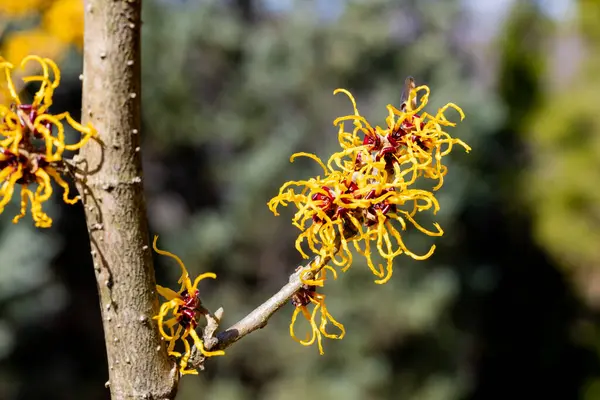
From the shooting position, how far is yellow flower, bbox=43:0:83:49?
1.97 metres

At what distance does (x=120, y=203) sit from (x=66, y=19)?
5.63 ft

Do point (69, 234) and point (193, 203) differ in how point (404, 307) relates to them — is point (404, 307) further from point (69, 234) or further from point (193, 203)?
point (69, 234)

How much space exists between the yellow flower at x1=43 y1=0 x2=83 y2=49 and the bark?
1.66 m

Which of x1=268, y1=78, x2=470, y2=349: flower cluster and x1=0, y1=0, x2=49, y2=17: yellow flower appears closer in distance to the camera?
x1=268, y1=78, x2=470, y2=349: flower cluster

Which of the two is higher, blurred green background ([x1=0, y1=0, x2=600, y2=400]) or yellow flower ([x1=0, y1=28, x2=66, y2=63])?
yellow flower ([x1=0, y1=28, x2=66, y2=63])

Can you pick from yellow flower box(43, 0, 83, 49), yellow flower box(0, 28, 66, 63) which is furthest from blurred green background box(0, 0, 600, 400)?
yellow flower box(43, 0, 83, 49)

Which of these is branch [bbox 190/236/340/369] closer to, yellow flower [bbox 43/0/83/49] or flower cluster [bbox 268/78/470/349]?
flower cluster [bbox 268/78/470/349]

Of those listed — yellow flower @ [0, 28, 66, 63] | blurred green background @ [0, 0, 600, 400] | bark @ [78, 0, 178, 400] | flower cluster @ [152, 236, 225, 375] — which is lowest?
blurred green background @ [0, 0, 600, 400]

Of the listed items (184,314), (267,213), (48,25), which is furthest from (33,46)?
(267,213)

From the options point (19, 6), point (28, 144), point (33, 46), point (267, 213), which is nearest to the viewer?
point (28, 144)

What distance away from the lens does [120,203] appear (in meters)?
0.47

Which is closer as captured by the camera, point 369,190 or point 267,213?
point 369,190

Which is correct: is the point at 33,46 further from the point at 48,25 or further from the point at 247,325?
the point at 247,325

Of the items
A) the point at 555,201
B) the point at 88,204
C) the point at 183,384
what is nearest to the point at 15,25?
the point at 183,384
